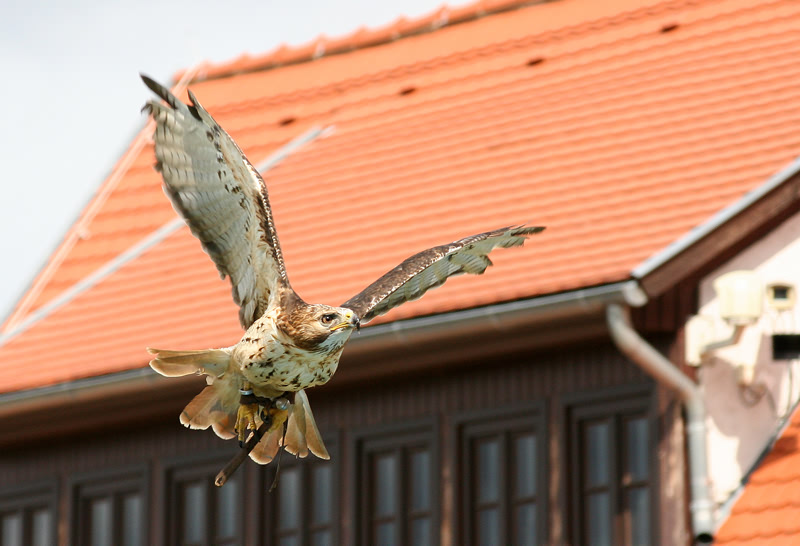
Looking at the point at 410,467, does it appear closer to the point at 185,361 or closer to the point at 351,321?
the point at 185,361

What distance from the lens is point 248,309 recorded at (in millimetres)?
10383

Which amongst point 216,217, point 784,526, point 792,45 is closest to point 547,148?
point 792,45

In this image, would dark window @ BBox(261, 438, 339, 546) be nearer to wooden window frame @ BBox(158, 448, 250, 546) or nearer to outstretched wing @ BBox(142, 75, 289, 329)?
wooden window frame @ BBox(158, 448, 250, 546)

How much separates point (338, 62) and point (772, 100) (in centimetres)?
577

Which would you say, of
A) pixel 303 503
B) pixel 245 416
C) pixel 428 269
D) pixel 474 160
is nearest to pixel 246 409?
pixel 245 416

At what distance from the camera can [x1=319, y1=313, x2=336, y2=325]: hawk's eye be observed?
31.7 feet

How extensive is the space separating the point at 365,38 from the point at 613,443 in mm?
7016

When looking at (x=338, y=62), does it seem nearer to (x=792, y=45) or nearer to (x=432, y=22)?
(x=432, y=22)

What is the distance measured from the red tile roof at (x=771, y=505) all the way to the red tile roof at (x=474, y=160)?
4.71ft

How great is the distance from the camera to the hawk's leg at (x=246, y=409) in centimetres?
984

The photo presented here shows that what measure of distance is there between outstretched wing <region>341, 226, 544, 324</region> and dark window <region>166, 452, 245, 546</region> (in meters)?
6.07

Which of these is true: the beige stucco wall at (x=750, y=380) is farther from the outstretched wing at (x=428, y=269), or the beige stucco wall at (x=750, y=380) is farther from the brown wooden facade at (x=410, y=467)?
the outstretched wing at (x=428, y=269)

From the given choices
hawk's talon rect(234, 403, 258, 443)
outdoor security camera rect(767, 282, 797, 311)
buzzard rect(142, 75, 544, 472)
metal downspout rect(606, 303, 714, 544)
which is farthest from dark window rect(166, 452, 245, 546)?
hawk's talon rect(234, 403, 258, 443)

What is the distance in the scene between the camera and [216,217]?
33.6 feet
